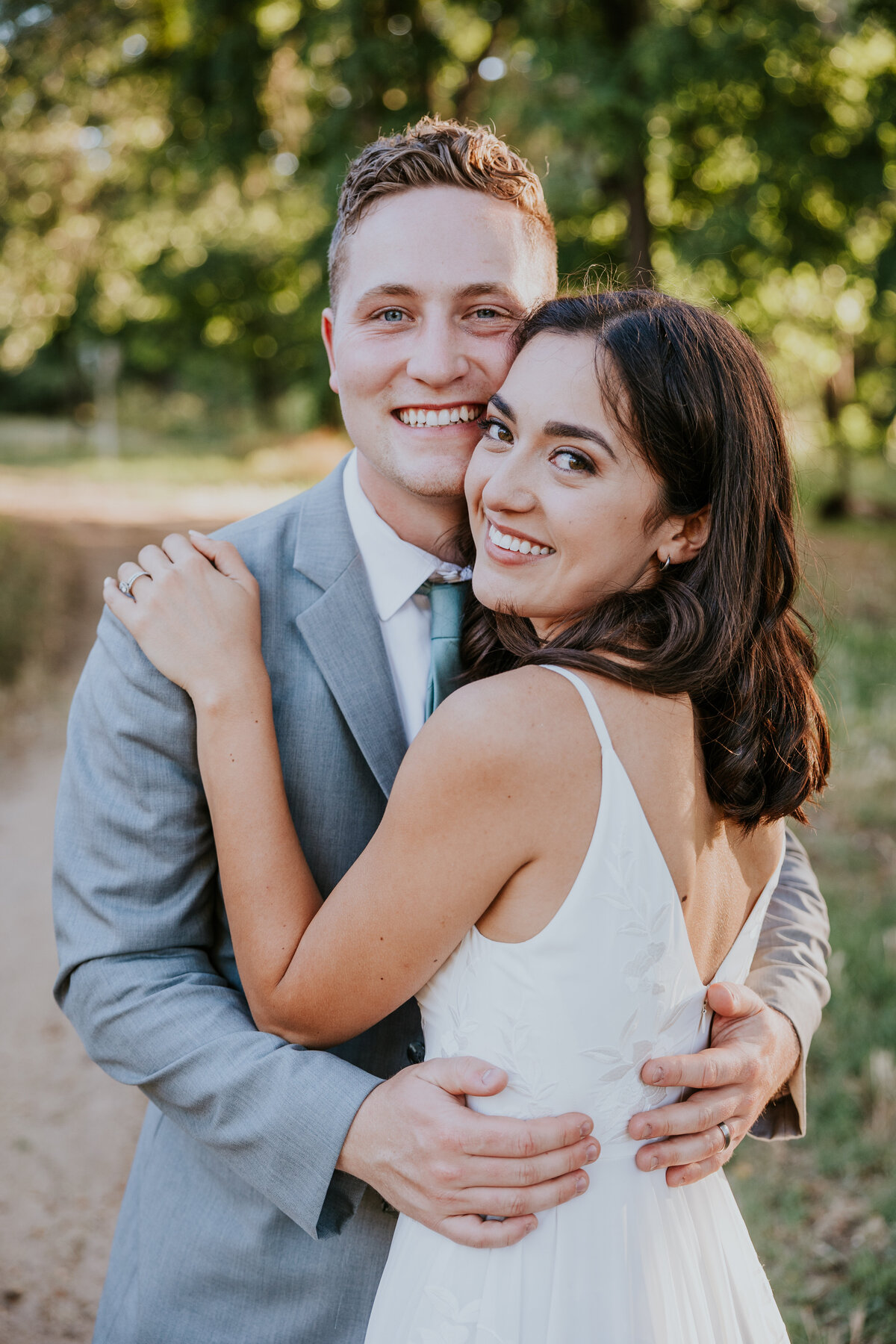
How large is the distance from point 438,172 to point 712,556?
1.10m

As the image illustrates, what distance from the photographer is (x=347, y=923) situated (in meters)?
1.79

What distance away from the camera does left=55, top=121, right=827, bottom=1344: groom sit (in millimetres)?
1863

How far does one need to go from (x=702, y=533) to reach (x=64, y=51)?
14139 mm

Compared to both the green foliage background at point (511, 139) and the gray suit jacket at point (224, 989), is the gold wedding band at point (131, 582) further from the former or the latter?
the green foliage background at point (511, 139)

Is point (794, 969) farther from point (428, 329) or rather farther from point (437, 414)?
point (428, 329)

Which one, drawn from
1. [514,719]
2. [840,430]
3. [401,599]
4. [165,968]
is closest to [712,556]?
[514,719]

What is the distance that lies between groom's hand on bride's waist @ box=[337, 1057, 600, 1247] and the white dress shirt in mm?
774

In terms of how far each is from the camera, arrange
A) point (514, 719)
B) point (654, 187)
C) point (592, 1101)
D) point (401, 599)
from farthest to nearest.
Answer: point (654, 187)
point (401, 599)
point (592, 1101)
point (514, 719)

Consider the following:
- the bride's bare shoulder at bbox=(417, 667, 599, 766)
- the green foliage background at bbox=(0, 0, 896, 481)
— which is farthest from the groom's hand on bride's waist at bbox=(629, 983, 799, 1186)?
the green foliage background at bbox=(0, 0, 896, 481)

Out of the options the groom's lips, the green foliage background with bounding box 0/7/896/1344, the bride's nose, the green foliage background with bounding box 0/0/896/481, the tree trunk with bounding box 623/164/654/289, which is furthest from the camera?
the tree trunk with bounding box 623/164/654/289

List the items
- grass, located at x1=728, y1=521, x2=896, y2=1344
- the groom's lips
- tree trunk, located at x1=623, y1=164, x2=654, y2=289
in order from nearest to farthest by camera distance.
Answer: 1. the groom's lips
2. grass, located at x1=728, y1=521, x2=896, y2=1344
3. tree trunk, located at x1=623, y1=164, x2=654, y2=289

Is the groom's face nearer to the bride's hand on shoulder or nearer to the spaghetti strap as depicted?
the bride's hand on shoulder

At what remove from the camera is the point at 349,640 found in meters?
2.21

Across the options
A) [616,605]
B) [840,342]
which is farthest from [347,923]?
[840,342]
